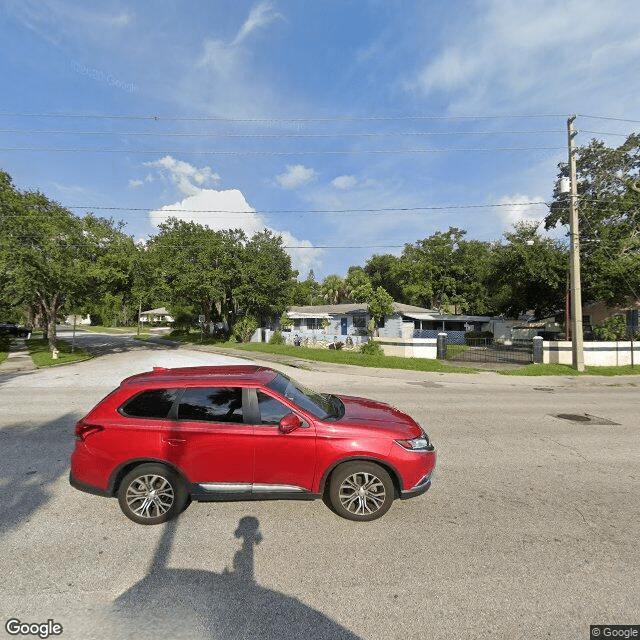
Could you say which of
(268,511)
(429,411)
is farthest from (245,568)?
(429,411)

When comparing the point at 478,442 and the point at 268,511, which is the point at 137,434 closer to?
the point at 268,511

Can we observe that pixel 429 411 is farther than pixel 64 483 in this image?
Yes

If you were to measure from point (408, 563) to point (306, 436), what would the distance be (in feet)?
Result: 5.18

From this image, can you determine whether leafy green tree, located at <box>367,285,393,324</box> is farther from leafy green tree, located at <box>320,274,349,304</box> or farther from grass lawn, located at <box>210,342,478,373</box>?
leafy green tree, located at <box>320,274,349,304</box>

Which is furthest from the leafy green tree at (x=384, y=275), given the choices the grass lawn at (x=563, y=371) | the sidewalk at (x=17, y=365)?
the sidewalk at (x=17, y=365)

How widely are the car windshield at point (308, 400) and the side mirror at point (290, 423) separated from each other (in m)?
0.27

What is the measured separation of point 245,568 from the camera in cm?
347

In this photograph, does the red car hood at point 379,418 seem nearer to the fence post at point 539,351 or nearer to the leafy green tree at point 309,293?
the fence post at point 539,351

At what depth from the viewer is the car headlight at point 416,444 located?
4.24 meters

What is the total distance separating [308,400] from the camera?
4.82 m

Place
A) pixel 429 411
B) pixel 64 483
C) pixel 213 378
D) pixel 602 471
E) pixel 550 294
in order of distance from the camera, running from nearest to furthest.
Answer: pixel 213 378
pixel 64 483
pixel 602 471
pixel 429 411
pixel 550 294

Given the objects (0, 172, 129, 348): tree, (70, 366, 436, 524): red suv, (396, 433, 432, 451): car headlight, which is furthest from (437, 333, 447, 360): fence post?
(0, 172, 129, 348): tree

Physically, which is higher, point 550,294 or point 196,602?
point 550,294

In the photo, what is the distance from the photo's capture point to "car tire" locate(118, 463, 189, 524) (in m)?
4.19
